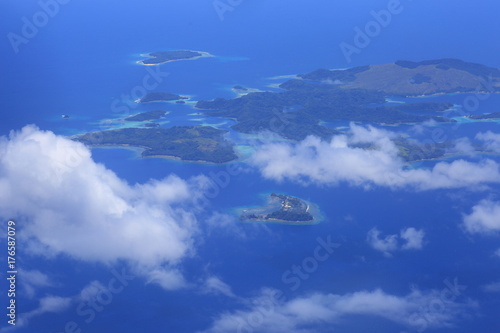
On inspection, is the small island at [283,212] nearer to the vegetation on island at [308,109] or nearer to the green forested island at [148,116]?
the vegetation on island at [308,109]

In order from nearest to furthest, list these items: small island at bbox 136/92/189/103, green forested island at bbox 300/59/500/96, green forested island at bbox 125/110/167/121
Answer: green forested island at bbox 125/110/167/121 → small island at bbox 136/92/189/103 → green forested island at bbox 300/59/500/96

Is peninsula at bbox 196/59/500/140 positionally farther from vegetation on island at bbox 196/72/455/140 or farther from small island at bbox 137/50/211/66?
small island at bbox 137/50/211/66

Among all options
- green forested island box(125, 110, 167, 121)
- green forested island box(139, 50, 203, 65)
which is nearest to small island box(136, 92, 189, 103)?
green forested island box(125, 110, 167, 121)

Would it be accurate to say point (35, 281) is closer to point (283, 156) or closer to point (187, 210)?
point (187, 210)

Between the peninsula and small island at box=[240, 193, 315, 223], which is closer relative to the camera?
small island at box=[240, 193, 315, 223]

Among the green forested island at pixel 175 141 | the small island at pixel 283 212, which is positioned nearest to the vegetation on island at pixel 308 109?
the green forested island at pixel 175 141

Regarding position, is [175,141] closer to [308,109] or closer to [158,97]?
[308,109]

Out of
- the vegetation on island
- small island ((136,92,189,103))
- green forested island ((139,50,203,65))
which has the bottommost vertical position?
the vegetation on island
